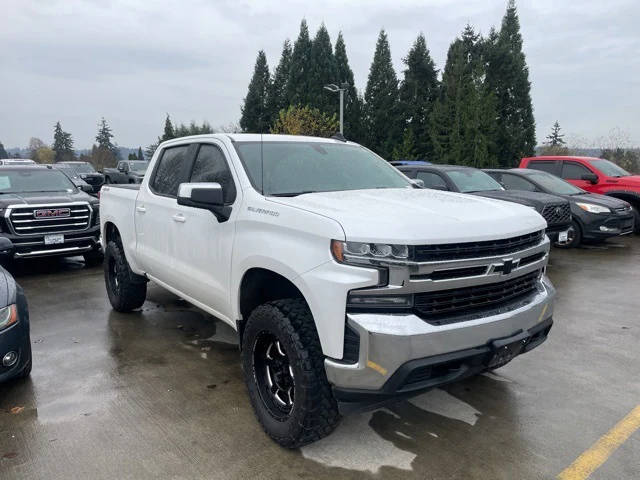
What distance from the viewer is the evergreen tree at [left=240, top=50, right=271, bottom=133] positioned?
44.0 m

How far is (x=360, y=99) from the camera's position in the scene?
3809 cm

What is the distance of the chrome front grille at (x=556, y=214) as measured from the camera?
8633 mm

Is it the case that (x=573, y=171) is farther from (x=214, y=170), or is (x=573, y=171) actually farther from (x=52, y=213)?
(x=52, y=213)

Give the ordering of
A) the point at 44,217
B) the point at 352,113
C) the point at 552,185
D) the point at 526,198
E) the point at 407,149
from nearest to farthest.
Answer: the point at 44,217
the point at 526,198
the point at 552,185
the point at 407,149
the point at 352,113

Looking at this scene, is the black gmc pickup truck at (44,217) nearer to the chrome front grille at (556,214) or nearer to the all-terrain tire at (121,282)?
the all-terrain tire at (121,282)

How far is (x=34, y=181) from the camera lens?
8.66 meters

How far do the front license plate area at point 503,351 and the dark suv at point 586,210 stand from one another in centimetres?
788

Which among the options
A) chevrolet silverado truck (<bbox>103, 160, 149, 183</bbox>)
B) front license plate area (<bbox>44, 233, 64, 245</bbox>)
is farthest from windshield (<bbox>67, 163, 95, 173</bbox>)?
front license plate area (<bbox>44, 233, 64, 245</bbox>)

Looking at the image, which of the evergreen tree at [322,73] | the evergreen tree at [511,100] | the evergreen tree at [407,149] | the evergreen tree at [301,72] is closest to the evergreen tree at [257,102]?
the evergreen tree at [301,72]

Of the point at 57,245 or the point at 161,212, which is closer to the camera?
the point at 161,212

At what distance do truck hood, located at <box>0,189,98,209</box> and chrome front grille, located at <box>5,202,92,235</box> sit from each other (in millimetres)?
119

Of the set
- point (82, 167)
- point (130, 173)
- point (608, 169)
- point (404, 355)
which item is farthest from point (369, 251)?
point (82, 167)

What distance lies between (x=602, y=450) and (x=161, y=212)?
366 centimetres

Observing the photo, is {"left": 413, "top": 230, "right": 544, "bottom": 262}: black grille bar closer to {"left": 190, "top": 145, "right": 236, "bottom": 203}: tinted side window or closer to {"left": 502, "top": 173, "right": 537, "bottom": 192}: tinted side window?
{"left": 190, "top": 145, "right": 236, "bottom": 203}: tinted side window
